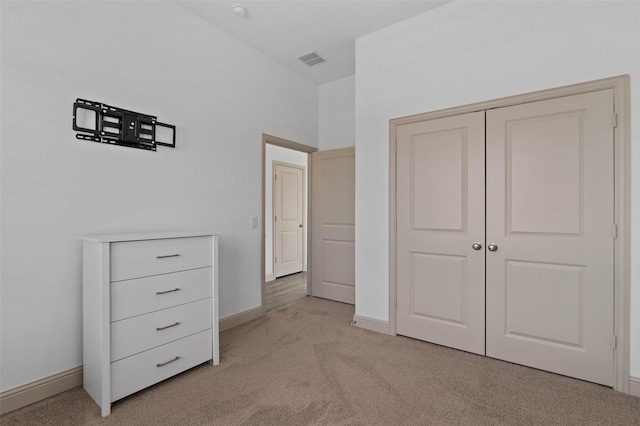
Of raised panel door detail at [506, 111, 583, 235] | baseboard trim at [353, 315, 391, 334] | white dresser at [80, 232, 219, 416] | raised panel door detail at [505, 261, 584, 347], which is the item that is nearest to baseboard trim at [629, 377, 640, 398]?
raised panel door detail at [505, 261, 584, 347]

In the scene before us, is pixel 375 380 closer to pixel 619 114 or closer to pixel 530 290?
pixel 530 290

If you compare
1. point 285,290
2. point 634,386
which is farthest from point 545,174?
point 285,290

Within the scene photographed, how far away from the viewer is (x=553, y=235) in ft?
7.27

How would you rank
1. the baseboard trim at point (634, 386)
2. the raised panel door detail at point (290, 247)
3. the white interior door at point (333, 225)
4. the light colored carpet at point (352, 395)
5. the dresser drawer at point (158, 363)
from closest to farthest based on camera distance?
the light colored carpet at point (352, 395), the dresser drawer at point (158, 363), the baseboard trim at point (634, 386), the white interior door at point (333, 225), the raised panel door detail at point (290, 247)

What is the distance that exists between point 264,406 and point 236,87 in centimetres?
289

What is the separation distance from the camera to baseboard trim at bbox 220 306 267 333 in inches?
120

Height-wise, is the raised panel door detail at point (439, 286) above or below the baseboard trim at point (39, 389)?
above

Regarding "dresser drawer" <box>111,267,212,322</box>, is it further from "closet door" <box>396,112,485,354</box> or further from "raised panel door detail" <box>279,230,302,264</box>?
"raised panel door detail" <box>279,230,302,264</box>

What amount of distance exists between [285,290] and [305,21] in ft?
11.5

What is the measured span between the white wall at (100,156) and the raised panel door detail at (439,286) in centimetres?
176

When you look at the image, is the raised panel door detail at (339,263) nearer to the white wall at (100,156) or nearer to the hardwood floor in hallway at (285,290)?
the hardwood floor in hallway at (285,290)

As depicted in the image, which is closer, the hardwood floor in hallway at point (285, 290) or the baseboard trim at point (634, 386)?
the baseboard trim at point (634, 386)

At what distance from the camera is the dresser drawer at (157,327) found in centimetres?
184

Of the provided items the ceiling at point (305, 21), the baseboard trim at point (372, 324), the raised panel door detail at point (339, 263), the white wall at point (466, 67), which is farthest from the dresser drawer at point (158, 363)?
the ceiling at point (305, 21)
